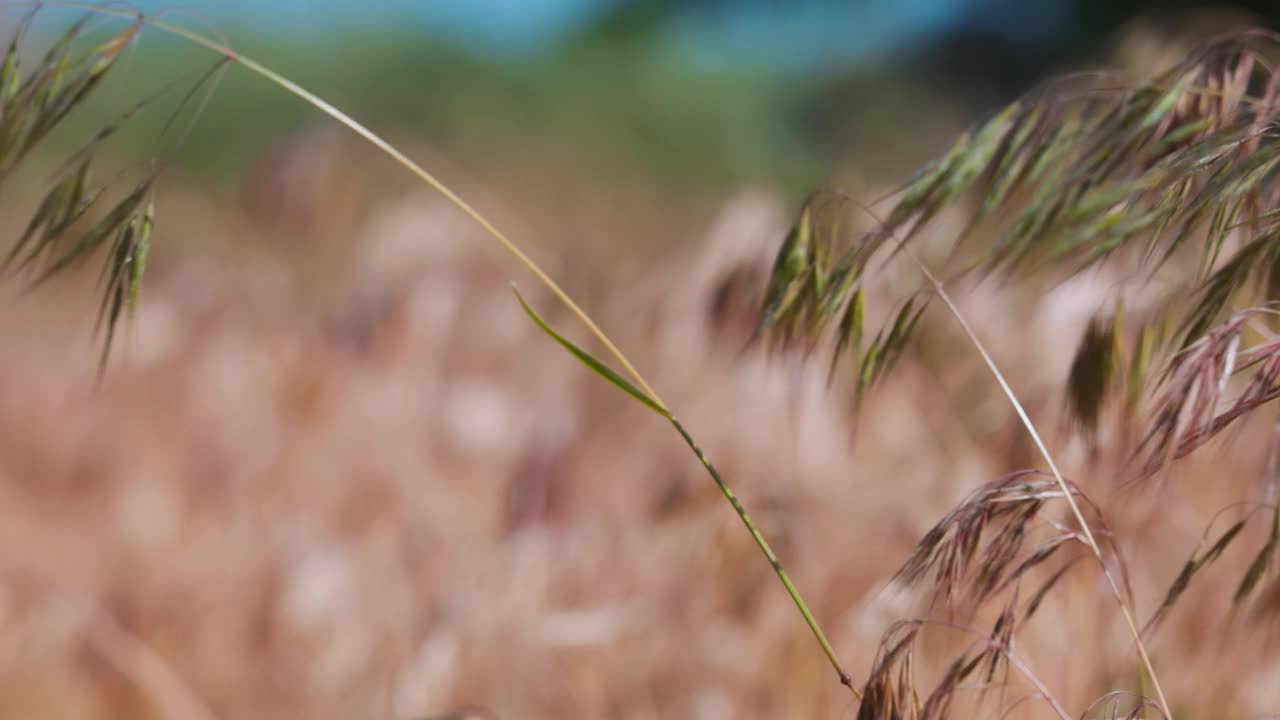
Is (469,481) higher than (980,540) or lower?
higher

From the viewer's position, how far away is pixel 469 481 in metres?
1.22

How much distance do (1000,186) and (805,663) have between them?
0.44 m

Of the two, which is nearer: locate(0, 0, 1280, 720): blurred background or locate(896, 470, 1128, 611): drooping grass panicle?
locate(896, 470, 1128, 611): drooping grass panicle

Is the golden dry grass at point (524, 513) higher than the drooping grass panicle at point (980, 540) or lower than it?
higher

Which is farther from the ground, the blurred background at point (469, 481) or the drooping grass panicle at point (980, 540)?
the blurred background at point (469, 481)

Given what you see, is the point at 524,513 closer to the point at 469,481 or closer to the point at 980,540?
the point at 469,481

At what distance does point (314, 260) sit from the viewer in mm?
1635

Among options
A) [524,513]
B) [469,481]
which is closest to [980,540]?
[524,513]

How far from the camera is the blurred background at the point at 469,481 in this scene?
862 millimetres

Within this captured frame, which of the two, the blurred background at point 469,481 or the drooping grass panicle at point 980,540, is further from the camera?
the blurred background at point 469,481

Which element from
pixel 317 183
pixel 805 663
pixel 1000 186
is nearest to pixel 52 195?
pixel 1000 186

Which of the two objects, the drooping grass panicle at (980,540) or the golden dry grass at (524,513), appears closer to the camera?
the drooping grass panicle at (980,540)

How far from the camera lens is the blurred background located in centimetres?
86

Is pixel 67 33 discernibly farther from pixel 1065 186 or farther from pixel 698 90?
pixel 698 90
